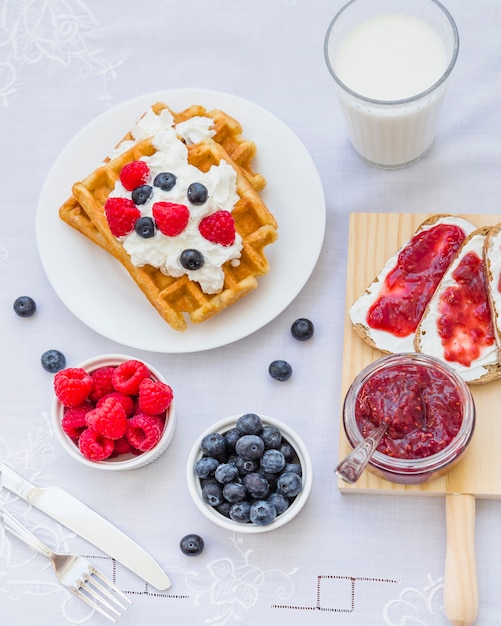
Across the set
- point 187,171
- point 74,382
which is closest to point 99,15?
point 187,171

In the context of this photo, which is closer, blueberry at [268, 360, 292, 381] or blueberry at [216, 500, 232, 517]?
blueberry at [216, 500, 232, 517]

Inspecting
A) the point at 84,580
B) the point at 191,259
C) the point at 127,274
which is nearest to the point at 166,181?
the point at 191,259

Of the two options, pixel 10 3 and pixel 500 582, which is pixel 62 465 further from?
pixel 10 3

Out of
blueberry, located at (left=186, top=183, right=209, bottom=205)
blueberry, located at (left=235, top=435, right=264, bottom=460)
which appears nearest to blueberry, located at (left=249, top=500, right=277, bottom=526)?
blueberry, located at (left=235, top=435, right=264, bottom=460)

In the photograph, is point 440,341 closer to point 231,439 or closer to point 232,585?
point 231,439

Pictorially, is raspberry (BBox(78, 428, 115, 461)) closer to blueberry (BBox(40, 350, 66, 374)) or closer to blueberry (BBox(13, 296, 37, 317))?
blueberry (BBox(40, 350, 66, 374))

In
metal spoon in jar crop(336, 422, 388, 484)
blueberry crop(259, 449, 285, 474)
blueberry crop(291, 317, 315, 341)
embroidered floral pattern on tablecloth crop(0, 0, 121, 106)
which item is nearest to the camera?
metal spoon in jar crop(336, 422, 388, 484)
